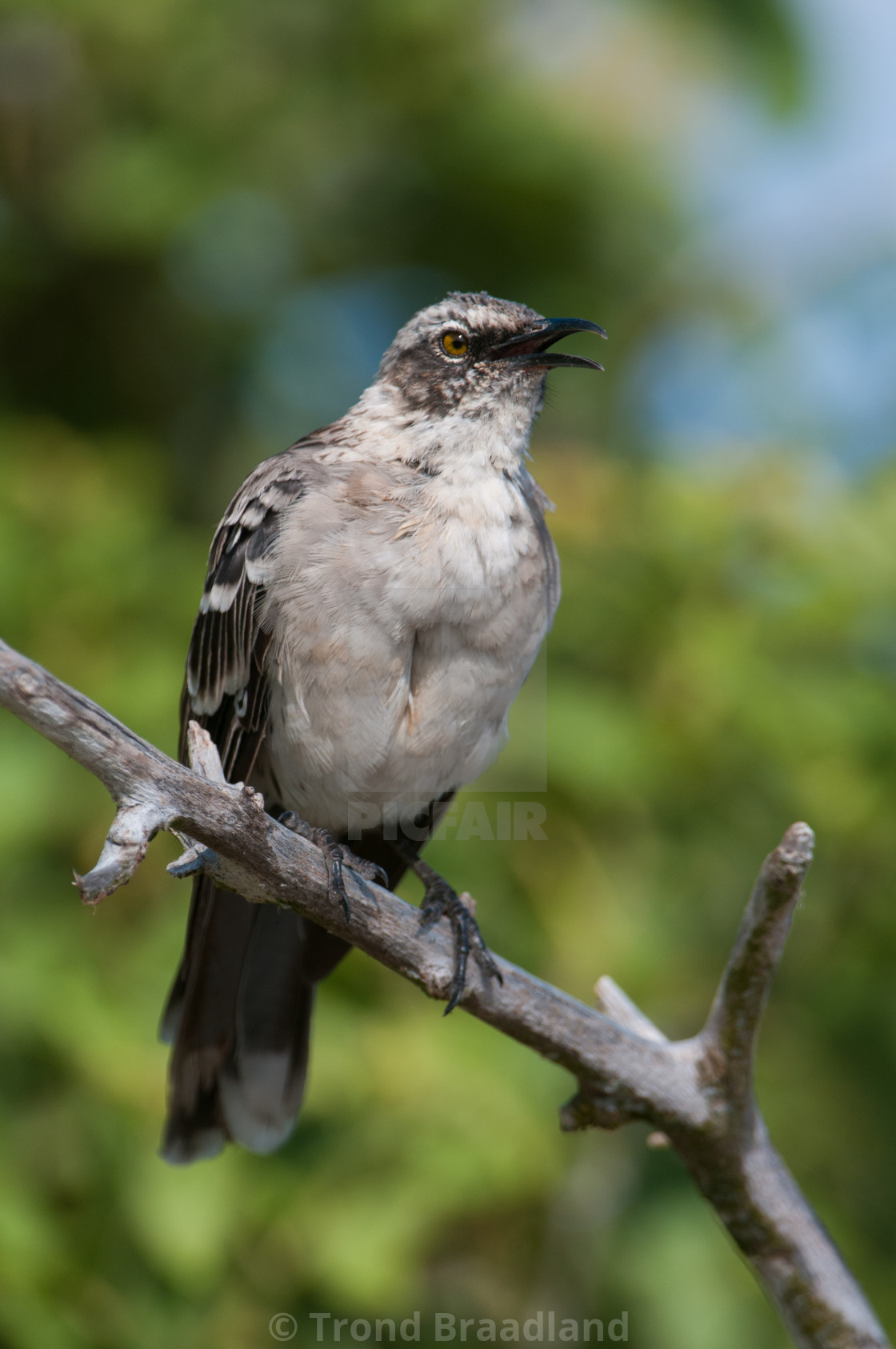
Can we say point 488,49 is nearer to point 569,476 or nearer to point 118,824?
point 569,476

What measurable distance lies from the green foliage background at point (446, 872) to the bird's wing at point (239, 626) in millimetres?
403

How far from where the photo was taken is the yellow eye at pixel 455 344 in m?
4.30

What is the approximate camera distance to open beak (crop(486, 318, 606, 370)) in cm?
420

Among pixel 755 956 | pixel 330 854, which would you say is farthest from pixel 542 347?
pixel 755 956

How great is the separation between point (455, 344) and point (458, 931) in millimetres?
2090

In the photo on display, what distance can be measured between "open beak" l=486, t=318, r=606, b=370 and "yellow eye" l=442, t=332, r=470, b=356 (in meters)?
0.10

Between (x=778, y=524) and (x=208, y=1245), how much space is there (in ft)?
11.3

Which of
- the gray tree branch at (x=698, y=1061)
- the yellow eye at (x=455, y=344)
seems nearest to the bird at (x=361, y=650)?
the yellow eye at (x=455, y=344)

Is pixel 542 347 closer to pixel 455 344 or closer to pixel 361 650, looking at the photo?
pixel 455 344

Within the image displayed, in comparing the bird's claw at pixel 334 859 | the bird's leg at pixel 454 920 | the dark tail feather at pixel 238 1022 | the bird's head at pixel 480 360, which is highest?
Answer: the bird's head at pixel 480 360

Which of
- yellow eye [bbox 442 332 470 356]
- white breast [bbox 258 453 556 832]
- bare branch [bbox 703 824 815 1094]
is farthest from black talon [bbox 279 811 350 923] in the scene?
yellow eye [bbox 442 332 470 356]

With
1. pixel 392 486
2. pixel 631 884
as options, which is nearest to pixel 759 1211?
pixel 631 884

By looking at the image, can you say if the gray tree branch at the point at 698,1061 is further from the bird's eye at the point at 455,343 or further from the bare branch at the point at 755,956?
the bird's eye at the point at 455,343

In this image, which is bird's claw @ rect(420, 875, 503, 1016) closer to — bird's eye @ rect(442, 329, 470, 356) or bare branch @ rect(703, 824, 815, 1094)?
bare branch @ rect(703, 824, 815, 1094)
